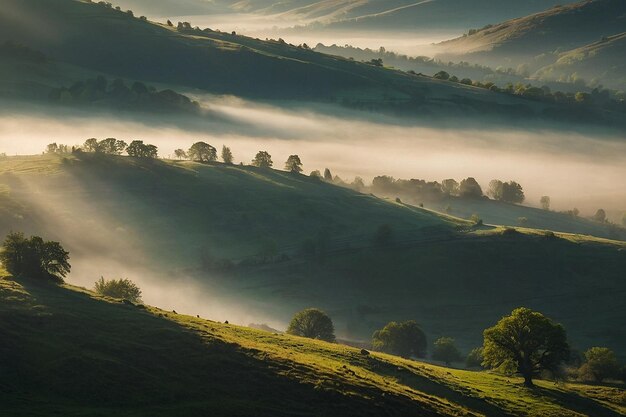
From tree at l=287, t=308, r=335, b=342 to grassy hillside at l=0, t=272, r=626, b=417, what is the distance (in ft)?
132

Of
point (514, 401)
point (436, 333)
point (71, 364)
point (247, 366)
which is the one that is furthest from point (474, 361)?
point (71, 364)

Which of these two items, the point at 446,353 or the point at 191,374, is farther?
the point at 446,353

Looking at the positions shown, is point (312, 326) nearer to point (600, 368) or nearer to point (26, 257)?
point (600, 368)

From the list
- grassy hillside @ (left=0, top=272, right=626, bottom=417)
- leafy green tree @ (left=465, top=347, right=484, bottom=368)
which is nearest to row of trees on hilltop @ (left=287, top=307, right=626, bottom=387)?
grassy hillside @ (left=0, top=272, right=626, bottom=417)

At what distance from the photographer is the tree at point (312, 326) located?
153 meters

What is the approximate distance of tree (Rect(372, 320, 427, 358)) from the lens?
538ft

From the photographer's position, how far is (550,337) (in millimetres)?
118250

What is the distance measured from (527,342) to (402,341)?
1869 inches

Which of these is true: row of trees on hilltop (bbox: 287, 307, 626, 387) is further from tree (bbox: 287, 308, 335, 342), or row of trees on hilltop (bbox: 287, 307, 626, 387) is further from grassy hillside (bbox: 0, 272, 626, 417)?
tree (bbox: 287, 308, 335, 342)

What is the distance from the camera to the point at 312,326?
15375 cm

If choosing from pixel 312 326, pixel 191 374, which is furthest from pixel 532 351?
pixel 191 374

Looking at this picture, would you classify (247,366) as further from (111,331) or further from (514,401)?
(514,401)

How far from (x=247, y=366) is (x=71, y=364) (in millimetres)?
18372

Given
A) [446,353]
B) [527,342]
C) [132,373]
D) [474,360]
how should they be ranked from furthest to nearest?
1. [446,353]
2. [474,360]
3. [527,342]
4. [132,373]
